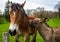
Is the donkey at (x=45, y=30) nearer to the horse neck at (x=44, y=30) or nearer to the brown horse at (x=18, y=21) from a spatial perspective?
the horse neck at (x=44, y=30)

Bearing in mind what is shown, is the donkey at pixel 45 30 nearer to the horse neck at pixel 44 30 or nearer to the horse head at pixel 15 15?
the horse neck at pixel 44 30

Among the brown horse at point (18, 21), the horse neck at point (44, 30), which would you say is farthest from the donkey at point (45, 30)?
the brown horse at point (18, 21)

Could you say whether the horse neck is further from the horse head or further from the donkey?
the horse head

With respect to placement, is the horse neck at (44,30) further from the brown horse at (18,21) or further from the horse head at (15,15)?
the horse head at (15,15)

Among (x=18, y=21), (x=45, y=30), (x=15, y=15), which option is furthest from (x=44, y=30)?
(x=15, y=15)

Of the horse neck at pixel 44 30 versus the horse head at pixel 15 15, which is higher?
the horse head at pixel 15 15

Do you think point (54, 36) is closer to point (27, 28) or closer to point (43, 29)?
point (43, 29)

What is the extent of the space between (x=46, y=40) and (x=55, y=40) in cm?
37

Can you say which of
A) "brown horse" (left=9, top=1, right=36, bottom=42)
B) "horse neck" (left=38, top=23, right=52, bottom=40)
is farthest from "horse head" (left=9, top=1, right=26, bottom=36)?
"horse neck" (left=38, top=23, right=52, bottom=40)

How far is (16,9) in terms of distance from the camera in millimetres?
10047

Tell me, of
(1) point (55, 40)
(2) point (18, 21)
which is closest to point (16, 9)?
(2) point (18, 21)

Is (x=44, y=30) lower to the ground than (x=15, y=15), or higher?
lower

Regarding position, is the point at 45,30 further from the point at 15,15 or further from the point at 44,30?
the point at 15,15

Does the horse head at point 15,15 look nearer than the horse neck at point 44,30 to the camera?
Yes
